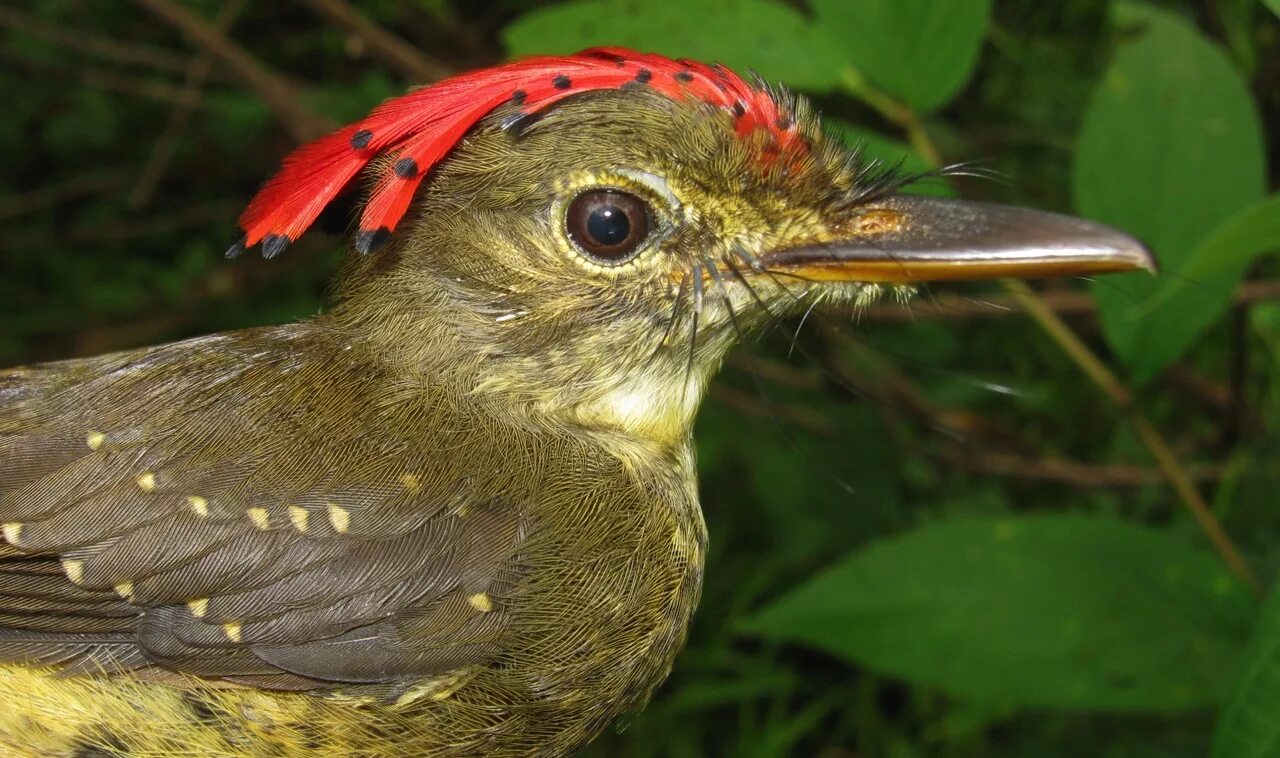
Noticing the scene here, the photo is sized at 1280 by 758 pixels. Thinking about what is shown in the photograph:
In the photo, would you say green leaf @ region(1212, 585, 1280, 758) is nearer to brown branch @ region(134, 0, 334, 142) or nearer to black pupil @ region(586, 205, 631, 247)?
black pupil @ region(586, 205, 631, 247)

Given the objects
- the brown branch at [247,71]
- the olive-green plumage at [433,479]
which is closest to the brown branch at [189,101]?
the brown branch at [247,71]

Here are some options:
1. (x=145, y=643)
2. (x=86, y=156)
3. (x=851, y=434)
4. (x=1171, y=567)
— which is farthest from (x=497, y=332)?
(x=86, y=156)

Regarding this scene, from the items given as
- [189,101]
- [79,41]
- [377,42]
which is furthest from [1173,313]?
[79,41]

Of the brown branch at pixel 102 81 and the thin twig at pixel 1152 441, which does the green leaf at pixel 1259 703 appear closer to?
the thin twig at pixel 1152 441

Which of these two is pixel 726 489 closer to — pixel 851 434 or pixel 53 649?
pixel 851 434

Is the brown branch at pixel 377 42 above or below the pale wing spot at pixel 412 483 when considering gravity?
above

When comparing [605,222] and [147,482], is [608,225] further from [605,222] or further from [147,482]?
[147,482]
